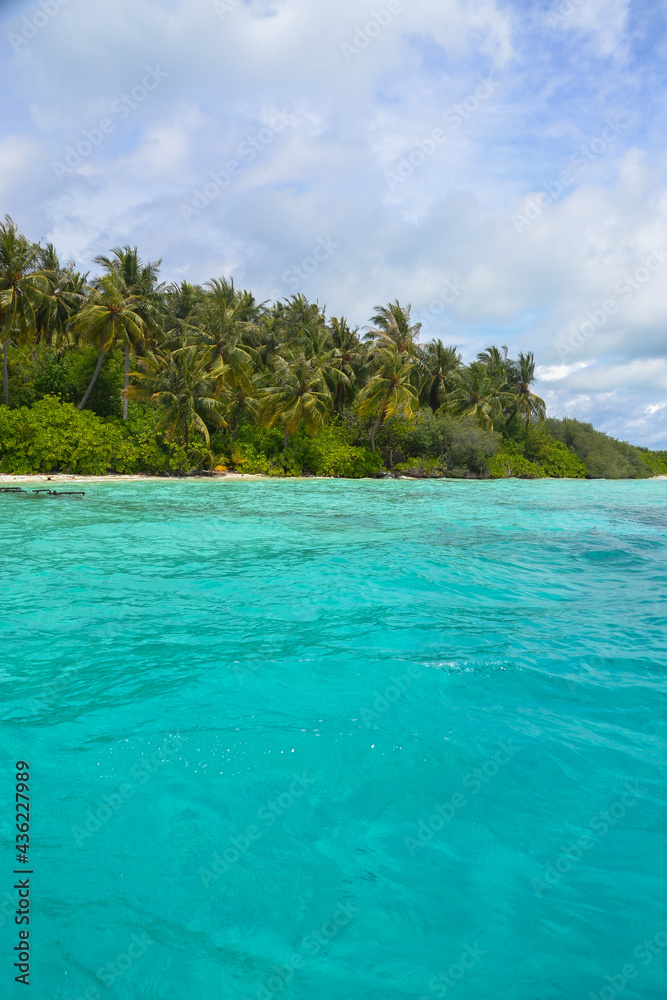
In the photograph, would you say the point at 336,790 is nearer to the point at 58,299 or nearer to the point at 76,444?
the point at 76,444

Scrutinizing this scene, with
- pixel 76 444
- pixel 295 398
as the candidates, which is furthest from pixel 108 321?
pixel 295 398

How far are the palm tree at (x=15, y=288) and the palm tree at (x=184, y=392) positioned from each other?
6.47 m

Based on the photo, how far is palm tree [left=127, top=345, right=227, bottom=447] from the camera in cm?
3291

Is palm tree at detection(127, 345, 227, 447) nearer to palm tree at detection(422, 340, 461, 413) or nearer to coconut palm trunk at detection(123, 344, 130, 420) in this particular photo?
coconut palm trunk at detection(123, 344, 130, 420)

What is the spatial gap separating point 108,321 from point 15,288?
4779 millimetres

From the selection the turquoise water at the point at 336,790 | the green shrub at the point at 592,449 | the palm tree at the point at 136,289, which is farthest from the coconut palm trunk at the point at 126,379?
the green shrub at the point at 592,449

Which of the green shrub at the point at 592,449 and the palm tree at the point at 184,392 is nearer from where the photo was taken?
the palm tree at the point at 184,392

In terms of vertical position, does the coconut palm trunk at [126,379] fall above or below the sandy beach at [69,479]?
above

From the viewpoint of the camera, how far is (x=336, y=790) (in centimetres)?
346

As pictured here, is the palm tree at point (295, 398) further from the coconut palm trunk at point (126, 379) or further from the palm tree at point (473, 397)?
the palm tree at point (473, 397)

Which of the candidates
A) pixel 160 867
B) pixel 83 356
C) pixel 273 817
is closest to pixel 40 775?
pixel 160 867

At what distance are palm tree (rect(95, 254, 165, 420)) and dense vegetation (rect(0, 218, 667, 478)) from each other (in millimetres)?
103

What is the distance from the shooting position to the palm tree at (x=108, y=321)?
107 ft

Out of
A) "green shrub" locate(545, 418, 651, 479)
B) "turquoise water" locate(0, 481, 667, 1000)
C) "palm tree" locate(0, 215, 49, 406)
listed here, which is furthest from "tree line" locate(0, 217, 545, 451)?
"turquoise water" locate(0, 481, 667, 1000)
